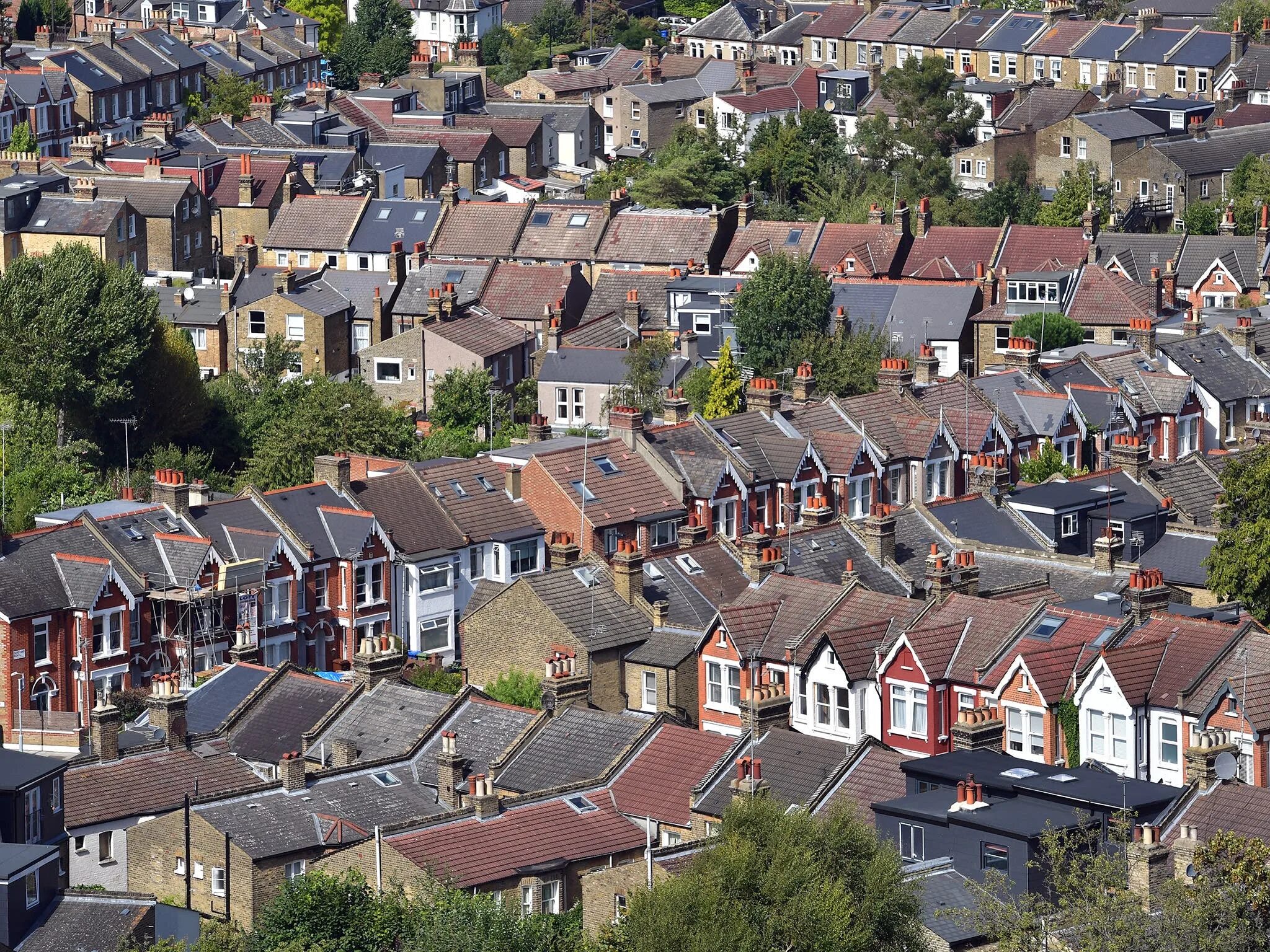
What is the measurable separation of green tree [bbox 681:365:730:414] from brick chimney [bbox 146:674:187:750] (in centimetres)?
3682

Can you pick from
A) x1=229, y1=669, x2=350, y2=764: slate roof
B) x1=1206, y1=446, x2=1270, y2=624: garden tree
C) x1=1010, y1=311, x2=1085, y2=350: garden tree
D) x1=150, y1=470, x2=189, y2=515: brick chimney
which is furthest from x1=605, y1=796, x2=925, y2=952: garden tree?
x1=1010, y1=311, x2=1085, y2=350: garden tree

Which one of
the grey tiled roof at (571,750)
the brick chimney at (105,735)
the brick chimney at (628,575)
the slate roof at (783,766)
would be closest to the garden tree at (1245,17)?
the brick chimney at (628,575)

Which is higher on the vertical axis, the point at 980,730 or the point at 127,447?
the point at 127,447

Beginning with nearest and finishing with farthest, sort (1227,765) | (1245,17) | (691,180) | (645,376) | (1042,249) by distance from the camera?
1. (1227,765)
2. (645,376)
3. (1042,249)
4. (691,180)
5. (1245,17)

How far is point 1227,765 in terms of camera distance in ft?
212

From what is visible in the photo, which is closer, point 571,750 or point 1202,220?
point 571,750

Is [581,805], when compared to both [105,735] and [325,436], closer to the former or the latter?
[105,735]

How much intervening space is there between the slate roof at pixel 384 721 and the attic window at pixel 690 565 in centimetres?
1100

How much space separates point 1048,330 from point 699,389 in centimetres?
1455

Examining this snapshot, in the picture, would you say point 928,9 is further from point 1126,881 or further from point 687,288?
point 1126,881

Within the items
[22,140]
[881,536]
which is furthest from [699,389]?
[22,140]

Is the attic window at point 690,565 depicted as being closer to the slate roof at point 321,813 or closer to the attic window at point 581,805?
the slate roof at point 321,813

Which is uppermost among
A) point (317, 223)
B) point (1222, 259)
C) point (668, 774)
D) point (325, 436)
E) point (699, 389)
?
point (317, 223)

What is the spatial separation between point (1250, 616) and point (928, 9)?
359ft
